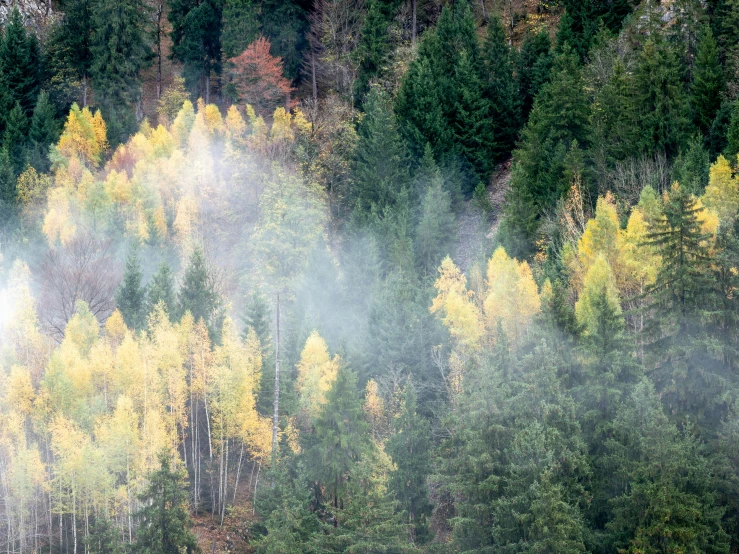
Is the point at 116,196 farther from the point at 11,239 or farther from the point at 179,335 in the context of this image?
the point at 179,335

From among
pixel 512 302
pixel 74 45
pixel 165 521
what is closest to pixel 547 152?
pixel 512 302

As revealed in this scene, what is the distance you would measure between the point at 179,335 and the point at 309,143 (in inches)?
894

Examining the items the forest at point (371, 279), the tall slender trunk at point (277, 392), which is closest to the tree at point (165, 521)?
the forest at point (371, 279)

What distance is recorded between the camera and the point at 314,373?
178 ft

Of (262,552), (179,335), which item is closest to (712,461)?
(262,552)

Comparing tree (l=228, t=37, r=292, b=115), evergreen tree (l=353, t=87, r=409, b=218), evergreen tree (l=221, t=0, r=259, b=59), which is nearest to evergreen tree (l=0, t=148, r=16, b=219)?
tree (l=228, t=37, r=292, b=115)

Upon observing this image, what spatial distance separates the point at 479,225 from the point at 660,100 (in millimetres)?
13297

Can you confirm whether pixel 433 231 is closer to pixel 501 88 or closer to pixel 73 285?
pixel 501 88

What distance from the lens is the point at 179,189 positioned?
75.8 metres

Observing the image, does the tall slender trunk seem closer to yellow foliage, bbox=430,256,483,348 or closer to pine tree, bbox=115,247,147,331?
yellow foliage, bbox=430,256,483,348

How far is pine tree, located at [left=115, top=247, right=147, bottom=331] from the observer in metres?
60.0

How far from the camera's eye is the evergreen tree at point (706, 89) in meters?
65.0

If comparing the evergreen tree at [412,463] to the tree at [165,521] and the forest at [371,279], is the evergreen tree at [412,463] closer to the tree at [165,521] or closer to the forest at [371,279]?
the forest at [371,279]

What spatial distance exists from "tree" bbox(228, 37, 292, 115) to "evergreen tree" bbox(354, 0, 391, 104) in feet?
19.9
